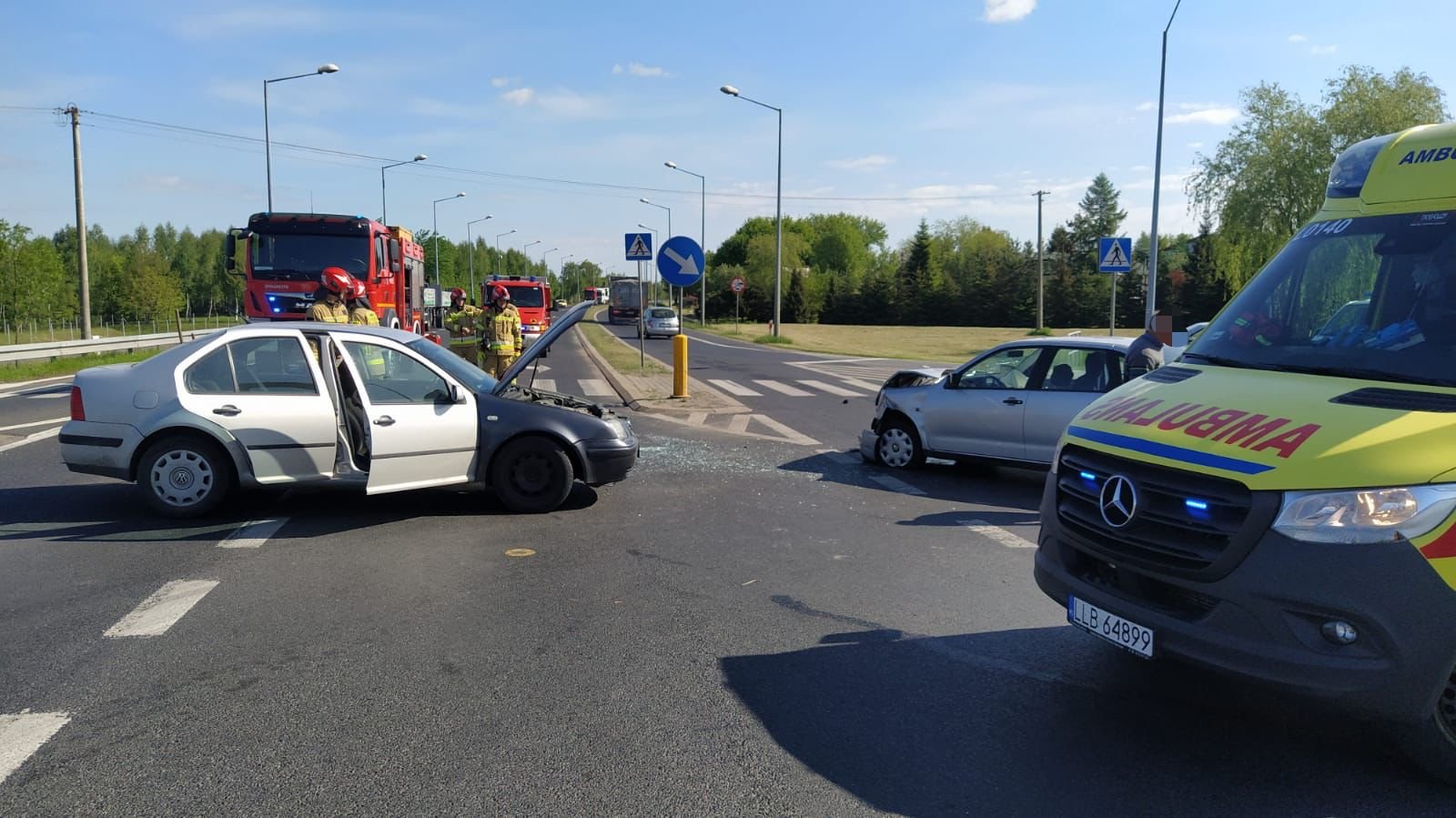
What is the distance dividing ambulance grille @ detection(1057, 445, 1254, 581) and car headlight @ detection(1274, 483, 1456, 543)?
153 mm

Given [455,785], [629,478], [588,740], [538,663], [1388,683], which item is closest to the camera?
[1388,683]

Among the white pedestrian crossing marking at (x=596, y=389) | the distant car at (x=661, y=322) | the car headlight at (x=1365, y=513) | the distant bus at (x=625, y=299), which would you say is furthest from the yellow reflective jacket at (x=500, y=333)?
the distant bus at (x=625, y=299)

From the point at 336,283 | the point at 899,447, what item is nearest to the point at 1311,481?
the point at 899,447

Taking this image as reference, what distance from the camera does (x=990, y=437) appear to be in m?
9.62

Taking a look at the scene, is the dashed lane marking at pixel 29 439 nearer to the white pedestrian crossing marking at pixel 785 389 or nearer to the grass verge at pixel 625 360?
the grass verge at pixel 625 360

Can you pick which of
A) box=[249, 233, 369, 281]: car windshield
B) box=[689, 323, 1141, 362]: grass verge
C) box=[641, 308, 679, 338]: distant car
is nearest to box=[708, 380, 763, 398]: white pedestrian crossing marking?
box=[249, 233, 369, 281]: car windshield

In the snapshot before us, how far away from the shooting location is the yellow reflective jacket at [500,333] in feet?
46.6

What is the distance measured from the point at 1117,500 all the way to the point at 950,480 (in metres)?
6.26

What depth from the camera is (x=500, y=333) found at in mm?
14234

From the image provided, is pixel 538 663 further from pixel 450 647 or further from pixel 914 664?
pixel 914 664

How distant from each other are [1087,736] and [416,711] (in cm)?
270

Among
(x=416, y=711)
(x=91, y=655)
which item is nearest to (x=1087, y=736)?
(x=416, y=711)

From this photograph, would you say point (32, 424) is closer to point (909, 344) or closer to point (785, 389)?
point (785, 389)

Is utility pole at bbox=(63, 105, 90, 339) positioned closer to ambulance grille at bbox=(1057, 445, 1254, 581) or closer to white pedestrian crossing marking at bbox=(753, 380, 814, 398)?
white pedestrian crossing marking at bbox=(753, 380, 814, 398)
